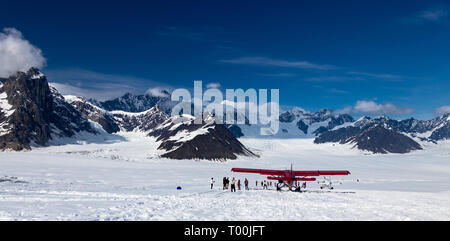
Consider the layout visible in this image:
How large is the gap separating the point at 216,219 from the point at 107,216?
267 inches

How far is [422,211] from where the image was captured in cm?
2672

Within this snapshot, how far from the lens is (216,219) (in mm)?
19062
